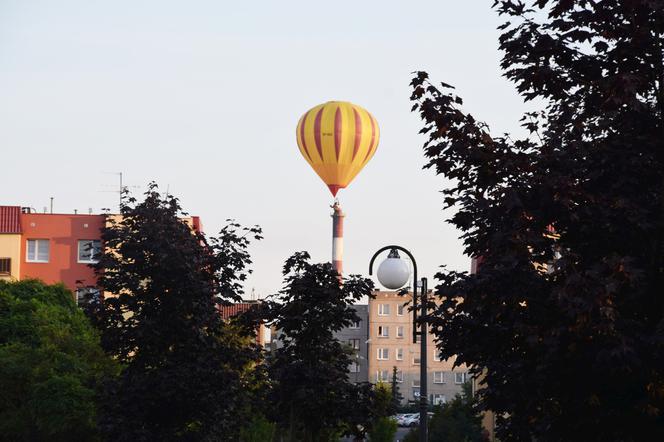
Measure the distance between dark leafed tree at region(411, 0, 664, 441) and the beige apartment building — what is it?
150308 millimetres

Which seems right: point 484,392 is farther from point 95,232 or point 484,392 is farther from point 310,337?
point 95,232

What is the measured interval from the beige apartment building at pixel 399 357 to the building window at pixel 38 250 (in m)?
73.5

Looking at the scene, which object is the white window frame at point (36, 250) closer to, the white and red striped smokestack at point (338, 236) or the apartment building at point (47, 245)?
the apartment building at point (47, 245)

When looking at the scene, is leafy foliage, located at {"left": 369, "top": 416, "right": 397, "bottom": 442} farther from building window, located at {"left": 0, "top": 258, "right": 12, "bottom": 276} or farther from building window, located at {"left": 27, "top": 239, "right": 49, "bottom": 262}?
building window, located at {"left": 0, "top": 258, "right": 12, "bottom": 276}

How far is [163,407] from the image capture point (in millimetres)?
29750

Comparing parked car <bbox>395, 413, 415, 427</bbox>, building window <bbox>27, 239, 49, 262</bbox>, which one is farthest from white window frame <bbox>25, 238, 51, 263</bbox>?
parked car <bbox>395, 413, 415, 427</bbox>

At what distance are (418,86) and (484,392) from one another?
4.06 metres

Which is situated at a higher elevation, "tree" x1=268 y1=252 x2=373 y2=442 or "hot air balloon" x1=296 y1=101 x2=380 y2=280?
"hot air balloon" x1=296 y1=101 x2=380 y2=280

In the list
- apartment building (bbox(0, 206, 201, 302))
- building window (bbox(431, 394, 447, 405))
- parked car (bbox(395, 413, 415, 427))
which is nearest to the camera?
apartment building (bbox(0, 206, 201, 302))

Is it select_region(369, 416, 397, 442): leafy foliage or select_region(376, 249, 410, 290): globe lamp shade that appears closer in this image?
select_region(376, 249, 410, 290): globe lamp shade

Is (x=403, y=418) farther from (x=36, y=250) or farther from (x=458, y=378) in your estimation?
(x=36, y=250)

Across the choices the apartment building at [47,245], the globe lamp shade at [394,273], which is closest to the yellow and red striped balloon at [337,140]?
the apartment building at [47,245]

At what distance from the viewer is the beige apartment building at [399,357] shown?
16675 centimetres

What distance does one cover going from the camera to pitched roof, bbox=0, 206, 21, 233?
10038 centimetres
